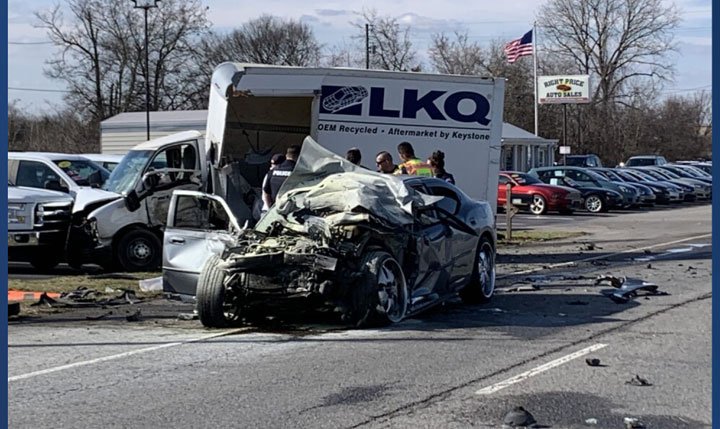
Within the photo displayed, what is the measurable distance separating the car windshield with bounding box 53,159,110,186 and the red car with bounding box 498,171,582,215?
1727 cm

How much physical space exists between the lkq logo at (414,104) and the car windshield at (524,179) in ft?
58.3

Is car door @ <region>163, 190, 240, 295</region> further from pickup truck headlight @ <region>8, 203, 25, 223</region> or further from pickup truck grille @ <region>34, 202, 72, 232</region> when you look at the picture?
pickup truck headlight @ <region>8, 203, 25, 223</region>

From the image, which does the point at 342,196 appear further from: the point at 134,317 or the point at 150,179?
the point at 150,179

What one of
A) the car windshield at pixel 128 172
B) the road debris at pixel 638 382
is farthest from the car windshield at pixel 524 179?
the road debris at pixel 638 382

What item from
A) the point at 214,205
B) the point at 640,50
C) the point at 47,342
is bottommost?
the point at 47,342

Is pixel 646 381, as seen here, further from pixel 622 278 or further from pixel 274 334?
pixel 622 278

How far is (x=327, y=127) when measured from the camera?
58.0ft

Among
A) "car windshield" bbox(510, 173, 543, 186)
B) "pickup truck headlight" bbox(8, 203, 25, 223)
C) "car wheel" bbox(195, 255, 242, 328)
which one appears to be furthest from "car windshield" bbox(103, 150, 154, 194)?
"car windshield" bbox(510, 173, 543, 186)

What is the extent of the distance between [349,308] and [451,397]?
117 inches

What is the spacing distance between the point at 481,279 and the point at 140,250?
643cm

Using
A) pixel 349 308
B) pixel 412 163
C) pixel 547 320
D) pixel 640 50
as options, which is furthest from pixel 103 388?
pixel 640 50

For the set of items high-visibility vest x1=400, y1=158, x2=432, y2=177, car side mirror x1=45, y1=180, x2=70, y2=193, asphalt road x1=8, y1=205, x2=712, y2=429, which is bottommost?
asphalt road x1=8, y1=205, x2=712, y2=429

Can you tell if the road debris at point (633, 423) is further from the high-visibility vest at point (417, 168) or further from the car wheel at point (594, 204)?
the car wheel at point (594, 204)

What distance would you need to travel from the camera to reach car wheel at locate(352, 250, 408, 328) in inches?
406
